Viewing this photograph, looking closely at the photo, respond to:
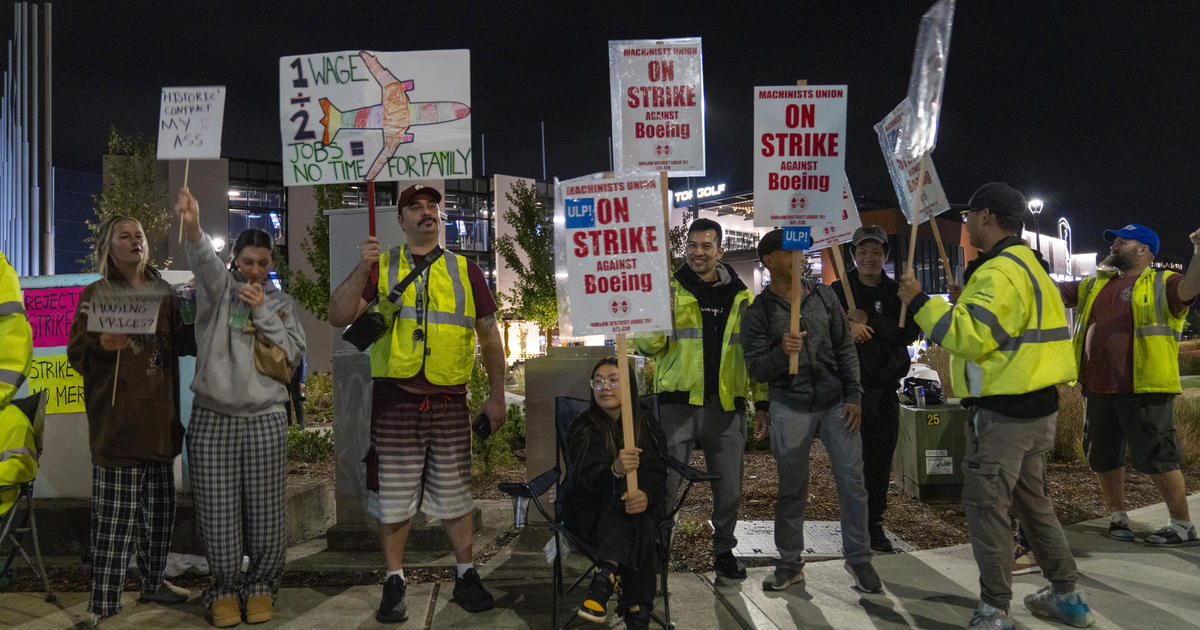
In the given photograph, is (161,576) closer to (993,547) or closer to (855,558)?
(855,558)

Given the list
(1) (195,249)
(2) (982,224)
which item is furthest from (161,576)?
(2) (982,224)

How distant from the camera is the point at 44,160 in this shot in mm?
7426

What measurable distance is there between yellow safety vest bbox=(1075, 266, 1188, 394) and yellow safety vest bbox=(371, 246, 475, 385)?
14.5 ft

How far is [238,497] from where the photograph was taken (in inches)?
151

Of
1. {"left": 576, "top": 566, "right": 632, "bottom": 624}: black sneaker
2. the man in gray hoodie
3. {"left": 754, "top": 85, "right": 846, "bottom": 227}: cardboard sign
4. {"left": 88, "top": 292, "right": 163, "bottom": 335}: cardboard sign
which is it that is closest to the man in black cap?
the man in gray hoodie

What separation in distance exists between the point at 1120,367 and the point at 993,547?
8.07 feet

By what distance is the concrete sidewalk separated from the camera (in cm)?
374

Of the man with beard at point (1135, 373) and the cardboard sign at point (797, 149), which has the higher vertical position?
the cardboard sign at point (797, 149)

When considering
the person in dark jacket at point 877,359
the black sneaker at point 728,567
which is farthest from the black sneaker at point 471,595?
the person in dark jacket at point 877,359

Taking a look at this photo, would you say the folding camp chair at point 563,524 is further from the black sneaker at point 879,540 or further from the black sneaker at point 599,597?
the black sneaker at point 879,540

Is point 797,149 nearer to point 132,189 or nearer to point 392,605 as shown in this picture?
point 392,605

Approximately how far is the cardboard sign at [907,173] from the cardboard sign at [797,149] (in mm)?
437

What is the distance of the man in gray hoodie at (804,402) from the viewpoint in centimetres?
415

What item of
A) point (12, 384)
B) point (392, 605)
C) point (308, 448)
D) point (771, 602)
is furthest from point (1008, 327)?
point (308, 448)
